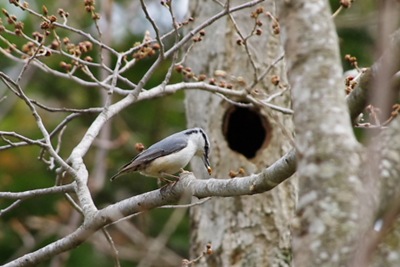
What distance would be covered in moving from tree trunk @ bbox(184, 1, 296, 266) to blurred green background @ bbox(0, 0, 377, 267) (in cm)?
200

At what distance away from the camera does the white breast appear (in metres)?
4.91

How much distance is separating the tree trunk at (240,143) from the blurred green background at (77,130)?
2.00m

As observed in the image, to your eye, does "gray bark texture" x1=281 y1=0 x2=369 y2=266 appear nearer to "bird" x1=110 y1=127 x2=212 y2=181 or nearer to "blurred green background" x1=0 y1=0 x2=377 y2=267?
"bird" x1=110 y1=127 x2=212 y2=181

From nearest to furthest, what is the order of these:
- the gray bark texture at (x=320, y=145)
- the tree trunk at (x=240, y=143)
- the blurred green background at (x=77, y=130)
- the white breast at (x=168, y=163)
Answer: the gray bark texture at (x=320, y=145) < the white breast at (x=168, y=163) < the tree trunk at (x=240, y=143) < the blurred green background at (x=77, y=130)

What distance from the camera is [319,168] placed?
248 cm

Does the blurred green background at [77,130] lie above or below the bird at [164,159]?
above

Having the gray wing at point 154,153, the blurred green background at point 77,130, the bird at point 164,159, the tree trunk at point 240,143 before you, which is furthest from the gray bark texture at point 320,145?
the blurred green background at point 77,130

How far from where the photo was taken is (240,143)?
625cm

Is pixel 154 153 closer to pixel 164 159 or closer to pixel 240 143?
pixel 164 159

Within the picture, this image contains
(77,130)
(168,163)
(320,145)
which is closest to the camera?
(320,145)

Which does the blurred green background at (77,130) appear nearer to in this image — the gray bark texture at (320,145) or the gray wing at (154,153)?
the gray wing at (154,153)

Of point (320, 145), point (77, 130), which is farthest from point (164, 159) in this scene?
point (77, 130)

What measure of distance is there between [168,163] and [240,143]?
4.67ft

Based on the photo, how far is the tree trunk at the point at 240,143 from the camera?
577 cm
